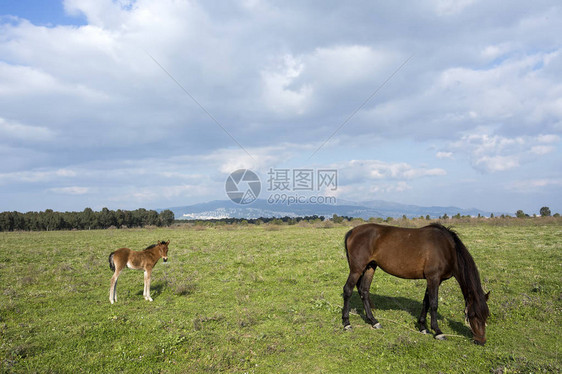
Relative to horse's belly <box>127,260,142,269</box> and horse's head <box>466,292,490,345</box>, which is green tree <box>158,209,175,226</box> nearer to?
horse's belly <box>127,260,142,269</box>

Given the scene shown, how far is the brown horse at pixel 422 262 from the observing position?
24.4 ft

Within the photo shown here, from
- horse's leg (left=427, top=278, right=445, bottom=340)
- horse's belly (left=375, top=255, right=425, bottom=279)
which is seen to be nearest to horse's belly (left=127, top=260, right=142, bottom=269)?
horse's belly (left=375, top=255, right=425, bottom=279)

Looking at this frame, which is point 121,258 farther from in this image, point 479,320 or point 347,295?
point 479,320

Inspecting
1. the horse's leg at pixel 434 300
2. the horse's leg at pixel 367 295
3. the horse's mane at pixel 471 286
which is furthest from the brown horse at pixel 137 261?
the horse's mane at pixel 471 286

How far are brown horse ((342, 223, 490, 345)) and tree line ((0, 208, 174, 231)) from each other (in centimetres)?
8642

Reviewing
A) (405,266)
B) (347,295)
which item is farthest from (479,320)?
(347,295)

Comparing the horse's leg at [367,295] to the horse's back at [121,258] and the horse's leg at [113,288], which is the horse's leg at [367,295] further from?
the horse's back at [121,258]

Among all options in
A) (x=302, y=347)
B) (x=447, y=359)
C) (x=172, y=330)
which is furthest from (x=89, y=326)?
(x=447, y=359)

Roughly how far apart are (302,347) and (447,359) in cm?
298

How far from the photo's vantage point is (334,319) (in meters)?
8.90

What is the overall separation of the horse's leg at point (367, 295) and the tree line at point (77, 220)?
8621 centimetres

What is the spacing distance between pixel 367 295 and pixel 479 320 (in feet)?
8.53

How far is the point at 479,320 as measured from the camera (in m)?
7.19

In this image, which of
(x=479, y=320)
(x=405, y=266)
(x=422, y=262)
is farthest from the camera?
(x=405, y=266)
